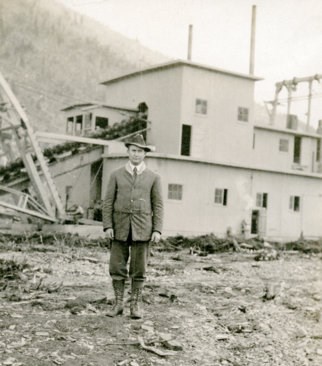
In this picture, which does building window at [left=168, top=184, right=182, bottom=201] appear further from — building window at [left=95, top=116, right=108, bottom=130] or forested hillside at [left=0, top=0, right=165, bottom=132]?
forested hillside at [left=0, top=0, right=165, bottom=132]

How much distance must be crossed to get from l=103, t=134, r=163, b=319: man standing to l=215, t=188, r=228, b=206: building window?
16982 millimetres

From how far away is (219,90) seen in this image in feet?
86.1

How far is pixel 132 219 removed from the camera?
6.48m

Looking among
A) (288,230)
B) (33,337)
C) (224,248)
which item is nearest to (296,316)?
(33,337)

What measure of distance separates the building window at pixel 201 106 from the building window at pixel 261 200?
4.68 m

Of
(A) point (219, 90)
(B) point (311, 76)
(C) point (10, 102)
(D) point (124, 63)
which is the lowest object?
(C) point (10, 102)

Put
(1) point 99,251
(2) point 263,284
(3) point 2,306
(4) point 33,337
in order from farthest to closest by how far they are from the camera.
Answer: (1) point 99,251, (2) point 263,284, (3) point 2,306, (4) point 33,337

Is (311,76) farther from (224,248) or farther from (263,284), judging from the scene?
(263,284)

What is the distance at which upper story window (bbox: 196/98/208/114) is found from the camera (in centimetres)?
2558

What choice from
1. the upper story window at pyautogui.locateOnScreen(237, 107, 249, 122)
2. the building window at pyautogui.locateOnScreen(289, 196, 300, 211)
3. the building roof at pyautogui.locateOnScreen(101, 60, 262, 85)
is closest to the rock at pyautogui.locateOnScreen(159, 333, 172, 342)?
the building roof at pyautogui.locateOnScreen(101, 60, 262, 85)

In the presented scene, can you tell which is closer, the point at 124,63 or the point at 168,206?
the point at 168,206

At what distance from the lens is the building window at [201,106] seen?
25.6 m

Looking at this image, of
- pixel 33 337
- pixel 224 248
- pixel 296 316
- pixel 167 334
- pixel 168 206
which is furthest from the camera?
pixel 168 206

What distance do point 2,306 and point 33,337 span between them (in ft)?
4.46
